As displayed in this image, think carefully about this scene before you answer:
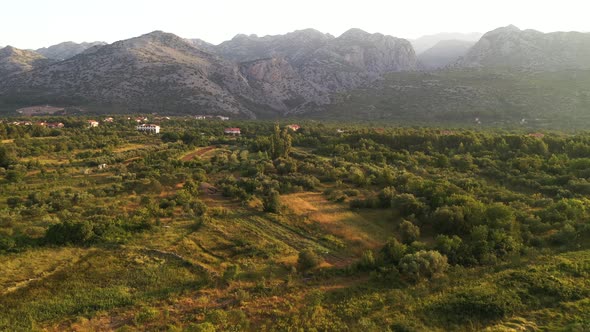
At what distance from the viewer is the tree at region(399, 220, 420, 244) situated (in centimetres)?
2516

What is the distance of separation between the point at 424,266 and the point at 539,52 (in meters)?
204

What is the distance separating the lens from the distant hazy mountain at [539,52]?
6329 inches

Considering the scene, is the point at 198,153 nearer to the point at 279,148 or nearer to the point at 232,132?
the point at 279,148

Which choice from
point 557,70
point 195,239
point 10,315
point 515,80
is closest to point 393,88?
point 515,80

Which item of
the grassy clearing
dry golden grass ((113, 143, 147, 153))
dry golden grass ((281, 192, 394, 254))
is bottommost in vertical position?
dry golden grass ((113, 143, 147, 153))

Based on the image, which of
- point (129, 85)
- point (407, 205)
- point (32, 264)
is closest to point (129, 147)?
point (32, 264)

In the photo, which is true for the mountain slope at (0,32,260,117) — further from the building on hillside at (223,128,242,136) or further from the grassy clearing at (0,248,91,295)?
the grassy clearing at (0,248,91,295)

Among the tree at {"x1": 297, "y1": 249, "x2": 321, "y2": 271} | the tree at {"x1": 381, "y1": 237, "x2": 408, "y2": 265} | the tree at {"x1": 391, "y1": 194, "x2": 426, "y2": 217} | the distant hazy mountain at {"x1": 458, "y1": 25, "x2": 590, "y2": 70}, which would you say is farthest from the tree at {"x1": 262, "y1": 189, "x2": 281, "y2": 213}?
the distant hazy mountain at {"x1": 458, "y1": 25, "x2": 590, "y2": 70}

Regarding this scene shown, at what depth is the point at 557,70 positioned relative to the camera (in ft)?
488

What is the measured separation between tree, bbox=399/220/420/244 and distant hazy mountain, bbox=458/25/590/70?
175132mm

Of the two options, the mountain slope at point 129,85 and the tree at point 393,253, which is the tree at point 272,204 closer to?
the tree at point 393,253

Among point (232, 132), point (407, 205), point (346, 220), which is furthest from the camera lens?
point (232, 132)

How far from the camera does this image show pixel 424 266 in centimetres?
1953

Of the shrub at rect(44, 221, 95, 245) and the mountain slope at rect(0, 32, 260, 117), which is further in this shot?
the mountain slope at rect(0, 32, 260, 117)
